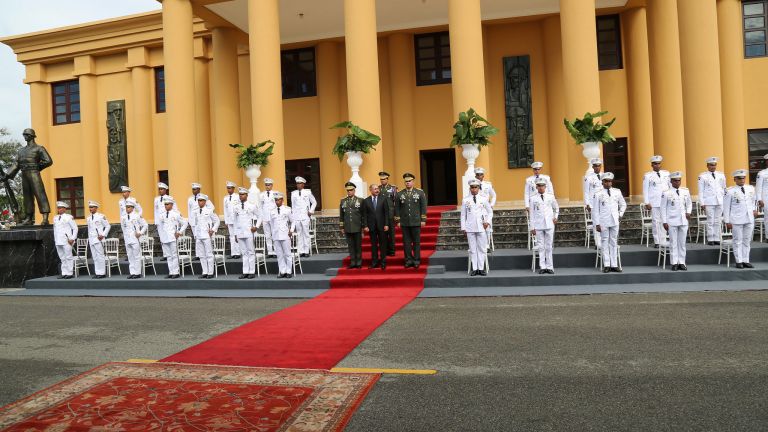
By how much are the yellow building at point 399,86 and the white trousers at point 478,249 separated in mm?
3624

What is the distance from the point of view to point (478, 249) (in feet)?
37.7

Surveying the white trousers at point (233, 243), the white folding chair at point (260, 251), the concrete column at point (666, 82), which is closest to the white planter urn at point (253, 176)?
the white trousers at point (233, 243)

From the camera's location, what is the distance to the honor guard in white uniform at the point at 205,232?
13.1 m

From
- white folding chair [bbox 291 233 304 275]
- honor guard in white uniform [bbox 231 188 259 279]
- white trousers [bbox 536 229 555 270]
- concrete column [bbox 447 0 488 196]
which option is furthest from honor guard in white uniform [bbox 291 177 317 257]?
white trousers [bbox 536 229 555 270]

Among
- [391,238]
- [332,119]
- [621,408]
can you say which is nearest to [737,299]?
[621,408]

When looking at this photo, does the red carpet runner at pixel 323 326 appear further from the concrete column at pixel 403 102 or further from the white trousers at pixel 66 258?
the concrete column at pixel 403 102

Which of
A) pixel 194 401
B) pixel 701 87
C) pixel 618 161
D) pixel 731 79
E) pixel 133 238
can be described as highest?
pixel 731 79

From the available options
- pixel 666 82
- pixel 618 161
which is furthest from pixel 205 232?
pixel 666 82

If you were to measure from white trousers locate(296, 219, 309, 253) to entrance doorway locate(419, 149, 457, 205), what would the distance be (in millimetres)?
7934

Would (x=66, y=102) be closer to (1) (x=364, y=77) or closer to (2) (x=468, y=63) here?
(1) (x=364, y=77)

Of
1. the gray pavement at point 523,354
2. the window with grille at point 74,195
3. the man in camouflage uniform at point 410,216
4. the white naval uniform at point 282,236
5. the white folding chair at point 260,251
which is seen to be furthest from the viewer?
the window with grille at point 74,195

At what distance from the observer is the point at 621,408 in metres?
4.29

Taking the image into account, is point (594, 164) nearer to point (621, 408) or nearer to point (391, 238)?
point (391, 238)

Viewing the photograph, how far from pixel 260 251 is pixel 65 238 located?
4951mm
